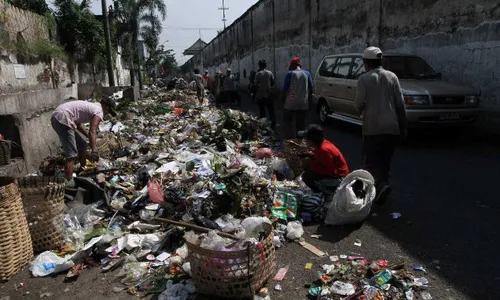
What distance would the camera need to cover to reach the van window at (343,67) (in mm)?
8852

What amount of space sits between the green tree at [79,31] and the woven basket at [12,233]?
1256 cm

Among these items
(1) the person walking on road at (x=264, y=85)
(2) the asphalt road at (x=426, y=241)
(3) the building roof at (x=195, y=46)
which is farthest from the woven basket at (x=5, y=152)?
(3) the building roof at (x=195, y=46)

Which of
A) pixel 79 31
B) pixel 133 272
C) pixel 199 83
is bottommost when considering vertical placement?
pixel 133 272

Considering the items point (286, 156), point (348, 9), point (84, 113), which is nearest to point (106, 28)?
point (348, 9)

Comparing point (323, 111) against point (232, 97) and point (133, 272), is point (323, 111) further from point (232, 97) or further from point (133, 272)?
point (133, 272)

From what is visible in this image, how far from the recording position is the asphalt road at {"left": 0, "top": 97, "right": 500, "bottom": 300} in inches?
121

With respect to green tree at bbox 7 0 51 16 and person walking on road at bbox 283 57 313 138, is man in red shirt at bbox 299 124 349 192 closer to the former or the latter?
person walking on road at bbox 283 57 313 138

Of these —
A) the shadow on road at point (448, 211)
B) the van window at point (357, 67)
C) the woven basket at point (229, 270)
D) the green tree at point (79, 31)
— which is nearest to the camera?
the woven basket at point (229, 270)

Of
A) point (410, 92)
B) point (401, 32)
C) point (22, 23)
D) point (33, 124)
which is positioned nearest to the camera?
point (33, 124)

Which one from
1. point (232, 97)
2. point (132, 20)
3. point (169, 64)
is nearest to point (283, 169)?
point (232, 97)

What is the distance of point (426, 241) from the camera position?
12.0 feet

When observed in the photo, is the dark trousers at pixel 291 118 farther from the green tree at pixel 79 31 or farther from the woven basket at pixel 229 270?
the green tree at pixel 79 31

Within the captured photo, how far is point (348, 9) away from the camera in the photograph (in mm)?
13367

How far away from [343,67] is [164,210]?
6340mm
